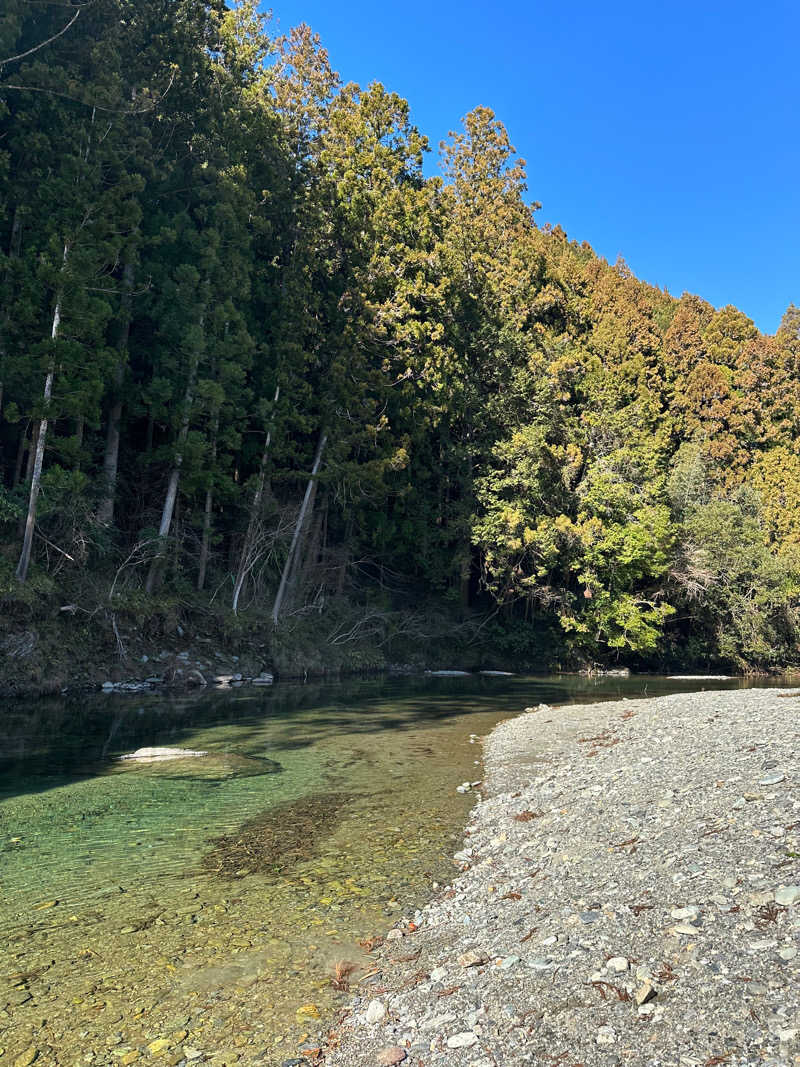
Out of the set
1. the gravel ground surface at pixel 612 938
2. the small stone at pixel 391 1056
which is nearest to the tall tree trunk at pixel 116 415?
the gravel ground surface at pixel 612 938

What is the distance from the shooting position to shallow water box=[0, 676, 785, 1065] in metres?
3.75

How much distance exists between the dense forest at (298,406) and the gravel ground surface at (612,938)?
15.0 m

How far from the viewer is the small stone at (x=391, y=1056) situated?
10.4ft

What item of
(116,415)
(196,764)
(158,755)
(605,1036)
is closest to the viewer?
(605,1036)

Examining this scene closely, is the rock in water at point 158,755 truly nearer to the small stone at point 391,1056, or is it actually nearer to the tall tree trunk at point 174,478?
the small stone at point 391,1056

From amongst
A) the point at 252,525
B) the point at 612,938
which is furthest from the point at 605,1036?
the point at 252,525

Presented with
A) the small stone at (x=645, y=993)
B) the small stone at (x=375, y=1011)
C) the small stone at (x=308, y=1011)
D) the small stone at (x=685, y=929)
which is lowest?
the small stone at (x=308, y=1011)

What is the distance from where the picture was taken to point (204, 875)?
5754 mm

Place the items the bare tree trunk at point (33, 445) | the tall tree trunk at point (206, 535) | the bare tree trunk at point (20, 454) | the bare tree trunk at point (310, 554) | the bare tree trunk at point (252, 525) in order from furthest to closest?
the bare tree trunk at point (310, 554)
the bare tree trunk at point (252, 525)
the tall tree trunk at point (206, 535)
the bare tree trunk at point (20, 454)
the bare tree trunk at point (33, 445)

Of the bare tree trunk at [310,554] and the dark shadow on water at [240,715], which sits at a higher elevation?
the bare tree trunk at [310,554]

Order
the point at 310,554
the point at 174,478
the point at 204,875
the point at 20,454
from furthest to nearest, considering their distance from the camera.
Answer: the point at 310,554 < the point at 174,478 < the point at 20,454 < the point at 204,875

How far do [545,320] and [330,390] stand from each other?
19789 mm

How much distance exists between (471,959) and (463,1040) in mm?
803

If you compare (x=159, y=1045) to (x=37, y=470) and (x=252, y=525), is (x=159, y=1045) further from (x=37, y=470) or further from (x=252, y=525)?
(x=252, y=525)
